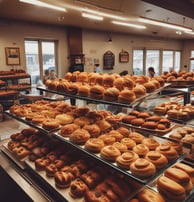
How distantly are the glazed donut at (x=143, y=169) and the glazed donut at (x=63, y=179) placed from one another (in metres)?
0.60

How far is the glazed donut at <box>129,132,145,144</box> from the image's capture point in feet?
5.43

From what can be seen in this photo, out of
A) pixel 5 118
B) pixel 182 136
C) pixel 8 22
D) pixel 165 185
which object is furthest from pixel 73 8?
pixel 165 185

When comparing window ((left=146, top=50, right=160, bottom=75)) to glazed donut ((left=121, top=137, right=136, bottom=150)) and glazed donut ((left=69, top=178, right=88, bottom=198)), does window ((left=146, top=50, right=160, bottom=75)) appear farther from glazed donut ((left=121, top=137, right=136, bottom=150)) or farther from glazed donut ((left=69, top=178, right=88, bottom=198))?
glazed donut ((left=69, top=178, right=88, bottom=198))

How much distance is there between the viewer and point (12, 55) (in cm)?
627

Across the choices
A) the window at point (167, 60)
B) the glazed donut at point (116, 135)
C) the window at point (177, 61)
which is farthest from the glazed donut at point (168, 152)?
the window at point (177, 61)

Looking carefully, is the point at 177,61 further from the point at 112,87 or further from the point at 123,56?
the point at 112,87

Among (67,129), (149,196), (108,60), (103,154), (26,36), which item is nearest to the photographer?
(149,196)

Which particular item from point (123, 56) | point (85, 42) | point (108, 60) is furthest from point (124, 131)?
point (123, 56)

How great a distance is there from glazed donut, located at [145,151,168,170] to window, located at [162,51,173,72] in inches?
439

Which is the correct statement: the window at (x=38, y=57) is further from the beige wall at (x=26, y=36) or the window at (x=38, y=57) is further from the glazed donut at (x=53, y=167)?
the glazed donut at (x=53, y=167)

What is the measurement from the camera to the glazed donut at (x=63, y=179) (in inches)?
63.6

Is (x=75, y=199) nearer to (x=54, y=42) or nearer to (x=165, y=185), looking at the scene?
(x=165, y=185)

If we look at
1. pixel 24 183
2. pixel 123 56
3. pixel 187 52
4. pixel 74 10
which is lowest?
pixel 24 183

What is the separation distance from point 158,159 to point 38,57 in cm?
647
